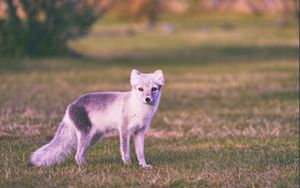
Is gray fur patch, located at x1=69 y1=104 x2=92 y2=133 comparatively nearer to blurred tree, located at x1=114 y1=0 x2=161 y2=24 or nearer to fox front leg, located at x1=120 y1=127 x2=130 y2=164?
fox front leg, located at x1=120 y1=127 x2=130 y2=164

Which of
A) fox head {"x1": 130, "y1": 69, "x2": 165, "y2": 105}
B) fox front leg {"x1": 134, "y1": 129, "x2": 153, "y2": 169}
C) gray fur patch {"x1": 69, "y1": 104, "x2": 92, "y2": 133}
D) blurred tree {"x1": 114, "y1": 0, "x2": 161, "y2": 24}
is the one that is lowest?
blurred tree {"x1": 114, "y1": 0, "x2": 161, "y2": 24}

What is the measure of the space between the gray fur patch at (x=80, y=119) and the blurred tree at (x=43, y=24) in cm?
1995

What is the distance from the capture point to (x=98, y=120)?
32.5 feet

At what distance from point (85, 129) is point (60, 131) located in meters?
0.38

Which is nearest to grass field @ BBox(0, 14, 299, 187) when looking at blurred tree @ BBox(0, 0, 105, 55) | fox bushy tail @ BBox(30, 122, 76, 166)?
fox bushy tail @ BBox(30, 122, 76, 166)

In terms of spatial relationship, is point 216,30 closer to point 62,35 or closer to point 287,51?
point 287,51

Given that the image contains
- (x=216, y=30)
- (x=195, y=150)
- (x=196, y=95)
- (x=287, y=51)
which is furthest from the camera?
(x=216, y=30)

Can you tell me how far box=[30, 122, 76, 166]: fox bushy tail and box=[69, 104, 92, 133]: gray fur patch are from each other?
0.46 feet

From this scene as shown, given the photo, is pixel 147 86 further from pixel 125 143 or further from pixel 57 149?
pixel 57 149

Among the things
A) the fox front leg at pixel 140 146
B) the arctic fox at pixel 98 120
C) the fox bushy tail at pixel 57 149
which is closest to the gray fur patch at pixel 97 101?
the arctic fox at pixel 98 120

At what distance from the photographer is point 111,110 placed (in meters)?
9.99

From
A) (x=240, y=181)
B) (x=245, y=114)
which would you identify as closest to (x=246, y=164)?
(x=240, y=181)

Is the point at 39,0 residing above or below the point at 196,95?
above

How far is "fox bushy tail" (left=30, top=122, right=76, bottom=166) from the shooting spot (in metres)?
9.86
